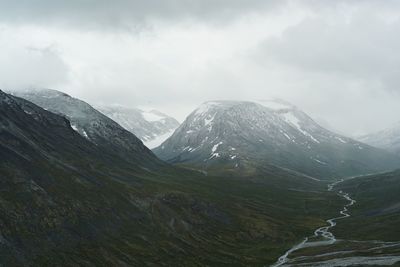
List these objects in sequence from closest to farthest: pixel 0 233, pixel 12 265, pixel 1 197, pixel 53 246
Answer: pixel 12 265 → pixel 0 233 → pixel 53 246 → pixel 1 197

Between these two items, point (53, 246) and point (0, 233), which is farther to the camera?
point (53, 246)

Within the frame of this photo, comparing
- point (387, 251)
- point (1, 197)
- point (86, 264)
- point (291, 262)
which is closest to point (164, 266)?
point (86, 264)

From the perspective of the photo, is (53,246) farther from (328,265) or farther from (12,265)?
(328,265)

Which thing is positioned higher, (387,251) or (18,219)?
(18,219)

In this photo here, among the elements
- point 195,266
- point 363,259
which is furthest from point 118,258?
point 363,259

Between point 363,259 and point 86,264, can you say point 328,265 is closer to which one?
point 363,259

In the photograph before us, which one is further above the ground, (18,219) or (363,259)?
(18,219)

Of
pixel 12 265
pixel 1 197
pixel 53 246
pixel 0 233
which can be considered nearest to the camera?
pixel 12 265

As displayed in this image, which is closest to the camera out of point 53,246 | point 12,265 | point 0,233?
point 12,265

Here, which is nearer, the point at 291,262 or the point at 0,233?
the point at 0,233
